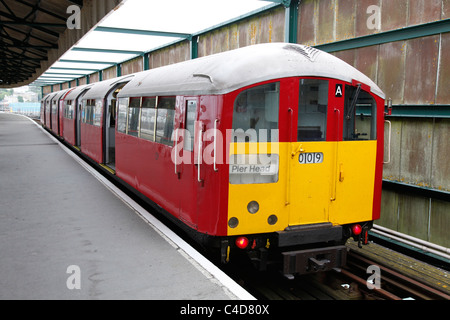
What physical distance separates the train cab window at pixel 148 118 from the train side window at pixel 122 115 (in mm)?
1271

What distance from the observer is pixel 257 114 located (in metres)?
4.89

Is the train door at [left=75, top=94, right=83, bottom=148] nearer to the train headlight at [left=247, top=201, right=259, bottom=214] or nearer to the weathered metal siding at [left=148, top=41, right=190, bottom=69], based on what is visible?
the weathered metal siding at [left=148, top=41, right=190, bottom=69]

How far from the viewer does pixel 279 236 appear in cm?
485

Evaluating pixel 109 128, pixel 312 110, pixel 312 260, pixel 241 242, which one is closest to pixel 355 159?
pixel 312 110

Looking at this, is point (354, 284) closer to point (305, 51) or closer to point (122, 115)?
point (305, 51)

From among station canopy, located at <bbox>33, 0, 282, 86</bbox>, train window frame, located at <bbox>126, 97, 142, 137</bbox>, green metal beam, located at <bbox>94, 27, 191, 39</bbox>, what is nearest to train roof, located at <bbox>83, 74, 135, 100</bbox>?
station canopy, located at <bbox>33, 0, 282, 86</bbox>

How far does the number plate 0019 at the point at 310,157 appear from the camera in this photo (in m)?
5.00

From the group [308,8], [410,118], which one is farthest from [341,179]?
[308,8]

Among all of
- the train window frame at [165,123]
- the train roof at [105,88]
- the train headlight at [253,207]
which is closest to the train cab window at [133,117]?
the train window frame at [165,123]

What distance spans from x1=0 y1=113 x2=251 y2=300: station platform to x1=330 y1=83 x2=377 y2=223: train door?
6.20 feet

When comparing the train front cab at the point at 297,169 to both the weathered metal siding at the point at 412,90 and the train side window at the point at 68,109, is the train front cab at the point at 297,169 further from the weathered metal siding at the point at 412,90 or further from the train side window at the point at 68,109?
the train side window at the point at 68,109

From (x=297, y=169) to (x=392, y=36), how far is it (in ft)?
13.4

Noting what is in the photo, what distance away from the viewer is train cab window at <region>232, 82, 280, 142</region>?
4.79 meters
